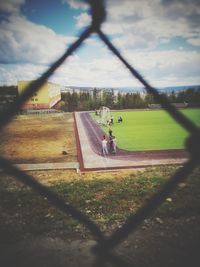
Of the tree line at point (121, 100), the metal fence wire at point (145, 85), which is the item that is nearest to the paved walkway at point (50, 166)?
the metal fence wire at point (145, 85)

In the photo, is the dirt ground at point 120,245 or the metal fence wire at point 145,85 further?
the dirt ground at point 120,245

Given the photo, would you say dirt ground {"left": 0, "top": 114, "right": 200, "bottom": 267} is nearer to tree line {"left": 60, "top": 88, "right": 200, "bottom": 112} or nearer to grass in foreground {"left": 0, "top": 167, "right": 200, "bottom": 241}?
grass in foreground {"left": 0, "top": 167, "right": 200, "bottom": 241}

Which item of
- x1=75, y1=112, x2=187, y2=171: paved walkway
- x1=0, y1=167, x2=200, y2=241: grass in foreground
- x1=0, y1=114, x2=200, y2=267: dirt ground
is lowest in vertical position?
x1=75, y1=112, x2=187, y2=171: paved walkway

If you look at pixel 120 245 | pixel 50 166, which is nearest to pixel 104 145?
pixel 50 166

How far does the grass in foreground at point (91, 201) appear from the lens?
→ 7.55 metres

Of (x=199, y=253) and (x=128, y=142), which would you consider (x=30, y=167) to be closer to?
(x=128, y=142)

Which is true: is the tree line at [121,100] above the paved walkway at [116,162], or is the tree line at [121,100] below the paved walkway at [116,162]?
above

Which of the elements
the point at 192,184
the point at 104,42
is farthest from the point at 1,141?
the point at 104,42

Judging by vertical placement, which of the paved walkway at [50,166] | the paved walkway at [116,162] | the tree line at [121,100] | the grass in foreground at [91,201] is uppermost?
the tree line at [121,100]

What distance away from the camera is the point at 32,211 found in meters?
8.53

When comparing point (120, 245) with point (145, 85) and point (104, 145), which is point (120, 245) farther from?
point (104, 145)

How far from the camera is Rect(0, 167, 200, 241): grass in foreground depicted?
755 cm

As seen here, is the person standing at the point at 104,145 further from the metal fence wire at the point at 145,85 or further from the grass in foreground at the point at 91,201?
the metal fence wire at the point at 145,85

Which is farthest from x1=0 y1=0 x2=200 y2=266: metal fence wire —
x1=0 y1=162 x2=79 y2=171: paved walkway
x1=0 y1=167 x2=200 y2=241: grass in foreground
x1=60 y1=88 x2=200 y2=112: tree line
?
x1=60 y1=88 x2=200 y2=112: tree line
